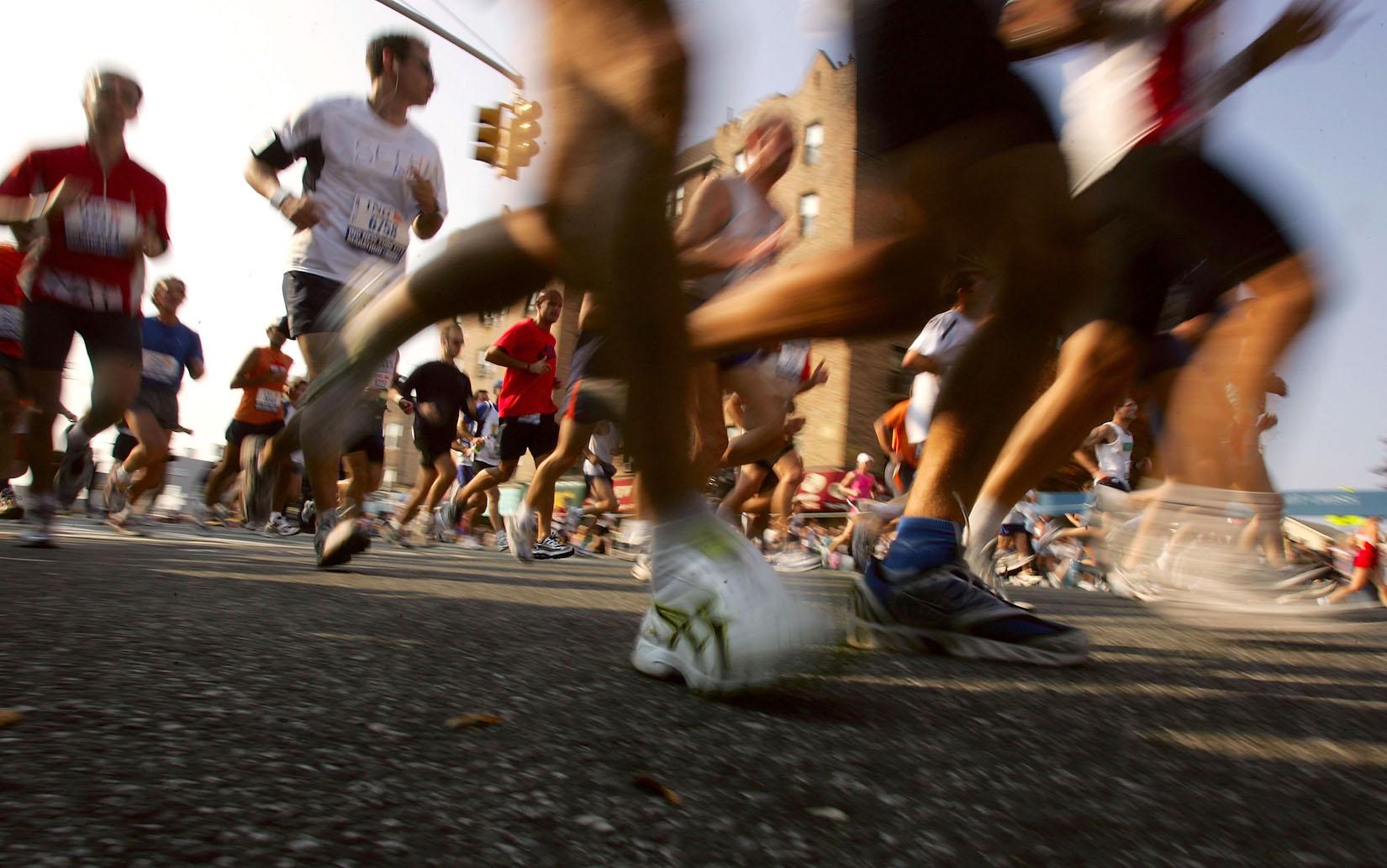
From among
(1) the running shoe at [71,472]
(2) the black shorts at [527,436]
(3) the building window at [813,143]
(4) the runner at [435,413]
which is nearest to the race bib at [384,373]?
(2) the black shorts at [527,436]

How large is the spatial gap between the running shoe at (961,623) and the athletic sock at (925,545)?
0.02m

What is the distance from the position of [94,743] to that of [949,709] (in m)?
1.17

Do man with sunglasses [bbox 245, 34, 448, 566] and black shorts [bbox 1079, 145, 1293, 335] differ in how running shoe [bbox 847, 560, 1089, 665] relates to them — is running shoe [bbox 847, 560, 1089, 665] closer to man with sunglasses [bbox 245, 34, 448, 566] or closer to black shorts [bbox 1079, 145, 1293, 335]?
black shorts [bbox 1079, 145, 1293, 335]

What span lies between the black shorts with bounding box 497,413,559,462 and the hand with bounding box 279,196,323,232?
11.8 ft

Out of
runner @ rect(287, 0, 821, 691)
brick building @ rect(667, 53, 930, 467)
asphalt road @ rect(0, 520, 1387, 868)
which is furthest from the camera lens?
brick building @ rect(667, 53, 930, 467)

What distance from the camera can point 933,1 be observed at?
2.03 m

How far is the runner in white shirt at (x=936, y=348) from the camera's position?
5609mm

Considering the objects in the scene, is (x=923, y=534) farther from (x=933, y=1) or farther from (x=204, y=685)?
(x=204, y=685)

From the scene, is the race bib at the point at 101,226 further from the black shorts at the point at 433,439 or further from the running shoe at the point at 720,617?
the running shoe at the point at 720,617

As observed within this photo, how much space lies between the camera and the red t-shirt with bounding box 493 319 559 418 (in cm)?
733

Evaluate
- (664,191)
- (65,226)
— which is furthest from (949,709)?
(65,226)

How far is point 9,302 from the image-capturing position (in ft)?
22.4

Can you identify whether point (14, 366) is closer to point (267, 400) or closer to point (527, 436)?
point (267, 400)

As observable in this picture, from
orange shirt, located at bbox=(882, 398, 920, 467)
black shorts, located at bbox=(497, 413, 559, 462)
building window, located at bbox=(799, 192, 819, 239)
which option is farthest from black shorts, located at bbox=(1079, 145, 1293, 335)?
building window, located at bbox=(799, 192, 819, 239)
